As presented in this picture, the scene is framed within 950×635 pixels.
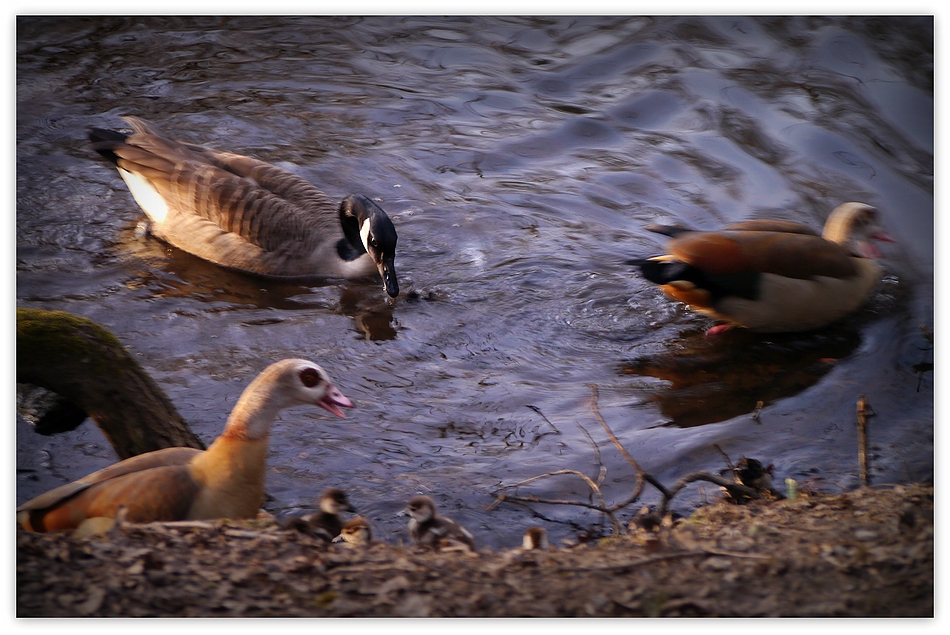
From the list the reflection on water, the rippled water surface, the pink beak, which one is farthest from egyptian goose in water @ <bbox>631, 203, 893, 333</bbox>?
the pink beak

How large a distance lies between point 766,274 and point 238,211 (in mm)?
5096

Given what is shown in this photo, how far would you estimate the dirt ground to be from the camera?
12.1 feet

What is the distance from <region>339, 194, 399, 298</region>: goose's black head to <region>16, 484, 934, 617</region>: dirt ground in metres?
4.15

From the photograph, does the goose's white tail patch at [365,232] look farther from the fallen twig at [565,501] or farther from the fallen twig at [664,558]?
the fallen twig at [664,558]

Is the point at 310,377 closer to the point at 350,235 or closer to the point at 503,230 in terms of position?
the point at 350,235

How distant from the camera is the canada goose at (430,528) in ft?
15.4

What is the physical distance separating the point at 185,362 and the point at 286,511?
2.18m

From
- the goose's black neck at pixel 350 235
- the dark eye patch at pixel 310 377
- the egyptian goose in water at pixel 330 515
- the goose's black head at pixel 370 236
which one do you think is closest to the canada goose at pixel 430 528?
the egyptian goose in water at pixel 330 515

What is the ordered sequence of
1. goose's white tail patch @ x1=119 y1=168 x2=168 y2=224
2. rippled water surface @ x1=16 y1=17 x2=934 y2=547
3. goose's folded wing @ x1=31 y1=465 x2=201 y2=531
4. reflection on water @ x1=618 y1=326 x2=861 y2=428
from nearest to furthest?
goose's folded wing @ x1=31 y1=465 x2=201 y2=531, rippled water surface @ x1=16 y1=17 x2=934 y2=547, reflection on water @ x1=618 y1=326 x2=861 y2=428, goose's white tail patch @ x1=119 y1=168 x2=168 y2=224

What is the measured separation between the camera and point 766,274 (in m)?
7.23

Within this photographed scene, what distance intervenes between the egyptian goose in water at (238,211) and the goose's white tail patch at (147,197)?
1cm

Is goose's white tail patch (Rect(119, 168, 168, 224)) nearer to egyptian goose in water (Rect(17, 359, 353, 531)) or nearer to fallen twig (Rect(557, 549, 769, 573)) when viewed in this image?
egyptian goose in water (Rect(17, 359, 353, 531))

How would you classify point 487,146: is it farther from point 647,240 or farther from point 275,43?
point 275,43

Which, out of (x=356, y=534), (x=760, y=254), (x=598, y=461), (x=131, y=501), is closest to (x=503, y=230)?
(x=760, y=254)
